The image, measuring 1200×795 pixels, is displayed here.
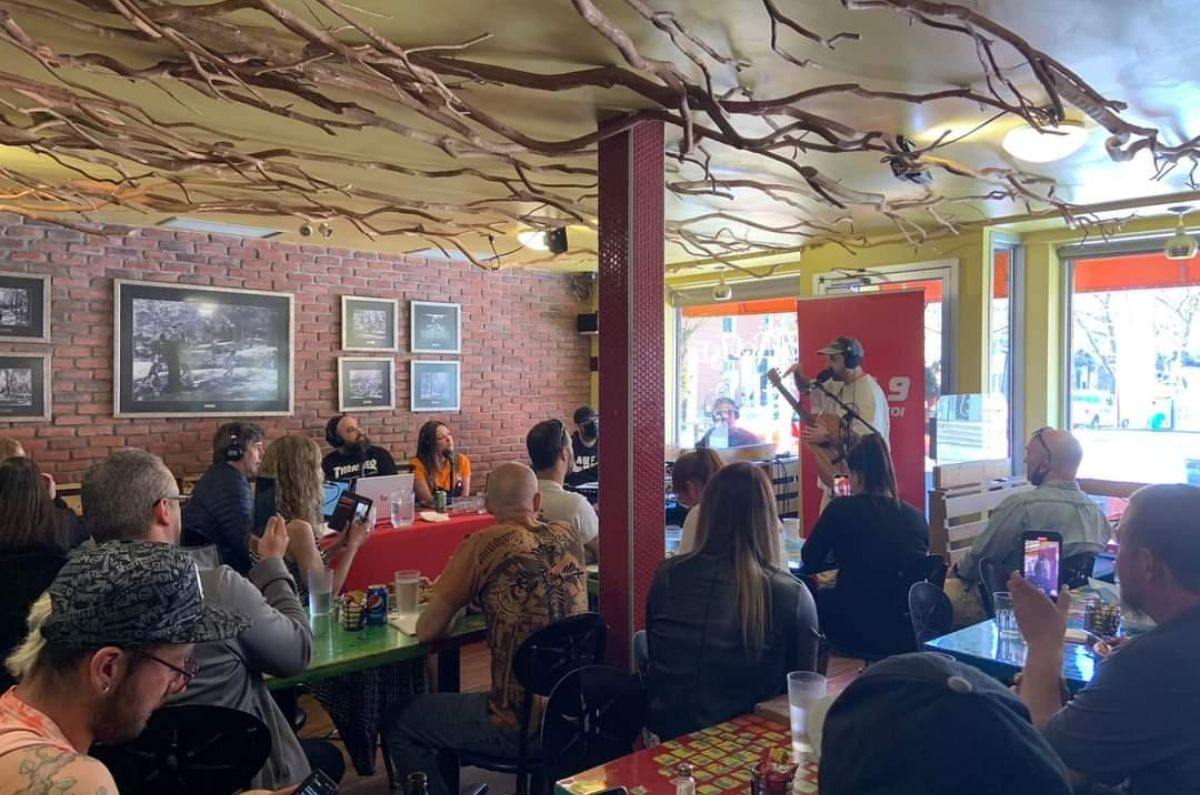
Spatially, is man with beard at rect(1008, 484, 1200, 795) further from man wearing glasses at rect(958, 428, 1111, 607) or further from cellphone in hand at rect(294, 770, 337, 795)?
man wearing glasses at rect(958, 428, 1111, 607)

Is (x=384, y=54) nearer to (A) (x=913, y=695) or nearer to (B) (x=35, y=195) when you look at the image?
(A) (x=913, y=695)

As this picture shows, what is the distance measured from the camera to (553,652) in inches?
107

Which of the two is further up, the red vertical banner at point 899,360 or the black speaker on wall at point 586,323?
the black speaker on wall at point 586,323

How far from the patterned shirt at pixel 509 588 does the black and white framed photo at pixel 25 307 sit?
448cm

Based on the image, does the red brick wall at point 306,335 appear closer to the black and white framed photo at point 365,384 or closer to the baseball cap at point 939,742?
the black and white framed photo at point 365,384

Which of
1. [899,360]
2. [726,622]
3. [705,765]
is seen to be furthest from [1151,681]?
[899,360]

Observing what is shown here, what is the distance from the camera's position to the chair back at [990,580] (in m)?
3.74

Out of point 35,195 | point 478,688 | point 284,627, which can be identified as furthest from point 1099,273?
point 35,195

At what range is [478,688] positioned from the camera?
477 centimetres

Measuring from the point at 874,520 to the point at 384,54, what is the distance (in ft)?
8.68

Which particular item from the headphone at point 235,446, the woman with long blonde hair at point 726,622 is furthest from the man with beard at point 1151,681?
the headphone at point 235,446

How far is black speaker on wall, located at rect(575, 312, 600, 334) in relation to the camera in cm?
903

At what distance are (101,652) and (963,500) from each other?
5379mm

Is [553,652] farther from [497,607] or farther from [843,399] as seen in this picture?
[843,399]
